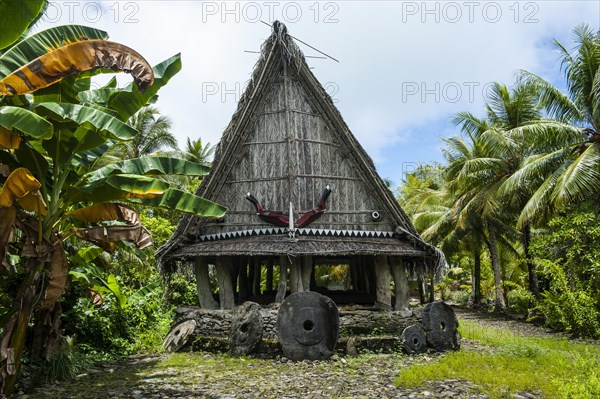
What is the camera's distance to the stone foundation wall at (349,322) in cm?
1083

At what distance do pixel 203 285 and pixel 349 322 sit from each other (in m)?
4.01

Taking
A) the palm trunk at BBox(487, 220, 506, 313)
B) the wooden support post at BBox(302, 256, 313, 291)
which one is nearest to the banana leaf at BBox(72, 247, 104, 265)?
the wooden support post at BBox(302, 256, 313, 291)

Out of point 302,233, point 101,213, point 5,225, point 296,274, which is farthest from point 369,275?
point 5,225

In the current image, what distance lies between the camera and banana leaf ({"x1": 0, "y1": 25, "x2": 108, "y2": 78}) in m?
6.14

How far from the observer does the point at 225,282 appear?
1212 cm

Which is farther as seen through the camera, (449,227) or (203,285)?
(449,227)

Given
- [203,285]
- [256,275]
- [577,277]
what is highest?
[256,275]

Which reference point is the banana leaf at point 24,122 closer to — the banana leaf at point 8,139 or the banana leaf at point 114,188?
the banana leaf at point 8,139

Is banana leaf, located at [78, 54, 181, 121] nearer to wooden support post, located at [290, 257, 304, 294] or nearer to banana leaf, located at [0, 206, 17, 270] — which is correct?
banana leaf, located at [0, 206, 17, 270]

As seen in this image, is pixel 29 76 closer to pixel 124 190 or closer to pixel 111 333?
pixel 124 190

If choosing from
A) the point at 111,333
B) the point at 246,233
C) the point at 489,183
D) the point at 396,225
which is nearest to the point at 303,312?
the point at 246,233

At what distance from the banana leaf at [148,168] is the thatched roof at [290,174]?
4.35 metres

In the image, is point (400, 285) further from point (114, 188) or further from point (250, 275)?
point (114, 188)

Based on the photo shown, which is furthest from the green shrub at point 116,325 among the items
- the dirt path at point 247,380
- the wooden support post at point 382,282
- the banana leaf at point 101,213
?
the wooden support post at point 382,282
